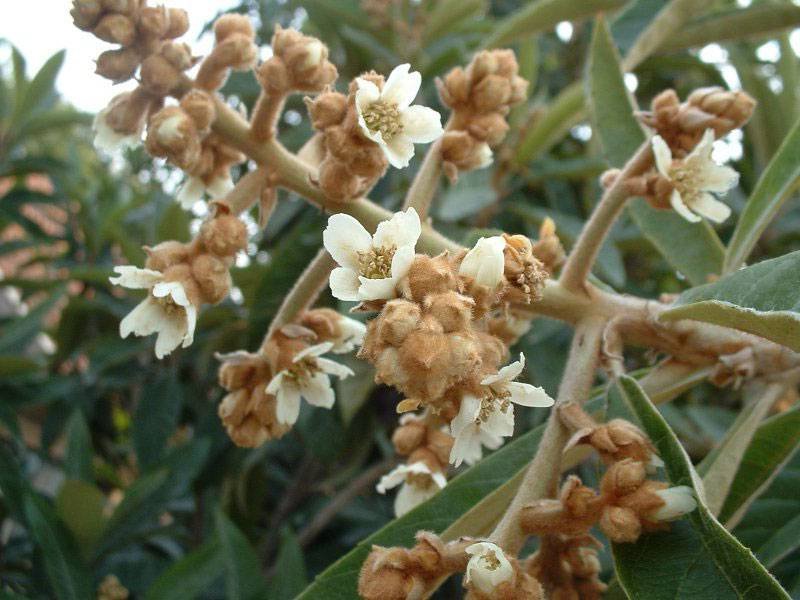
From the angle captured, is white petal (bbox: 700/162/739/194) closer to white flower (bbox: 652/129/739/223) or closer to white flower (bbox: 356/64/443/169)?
white flower (bbox: 652/129/739/223)

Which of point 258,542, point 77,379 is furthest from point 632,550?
point 77,379

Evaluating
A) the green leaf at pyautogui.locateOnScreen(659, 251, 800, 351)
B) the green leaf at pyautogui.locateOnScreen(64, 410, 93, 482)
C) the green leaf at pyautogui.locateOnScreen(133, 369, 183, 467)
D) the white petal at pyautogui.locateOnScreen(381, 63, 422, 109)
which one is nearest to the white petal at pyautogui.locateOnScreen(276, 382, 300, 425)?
the white petal at pyautogui.locateOnScreen(381, 63, 422, 109)

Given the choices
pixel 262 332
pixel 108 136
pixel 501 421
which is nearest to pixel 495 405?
pixel 501 421

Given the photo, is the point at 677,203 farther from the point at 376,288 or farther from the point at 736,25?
the point at 736,25

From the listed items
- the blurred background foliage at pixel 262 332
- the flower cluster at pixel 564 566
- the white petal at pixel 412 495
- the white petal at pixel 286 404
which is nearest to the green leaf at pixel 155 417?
the blurred background foliage at pixel 262 332

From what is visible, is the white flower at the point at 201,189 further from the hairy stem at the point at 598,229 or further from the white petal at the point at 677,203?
the white petal at the point at 677,203

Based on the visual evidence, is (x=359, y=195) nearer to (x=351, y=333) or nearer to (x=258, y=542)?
(x=351, y=333)

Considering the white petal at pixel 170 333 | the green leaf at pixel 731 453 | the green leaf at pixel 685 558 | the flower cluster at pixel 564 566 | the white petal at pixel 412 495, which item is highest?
the white petal at pixel 170 333
